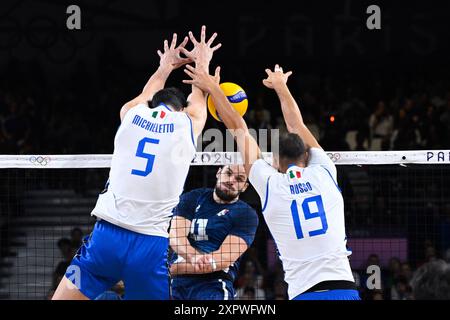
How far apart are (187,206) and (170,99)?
6.68ft

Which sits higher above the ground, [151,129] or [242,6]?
[242,6]

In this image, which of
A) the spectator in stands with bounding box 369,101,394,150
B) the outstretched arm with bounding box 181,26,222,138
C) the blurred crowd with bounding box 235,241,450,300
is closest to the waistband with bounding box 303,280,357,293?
the outstretched arm with bounding box 181,26,222,138

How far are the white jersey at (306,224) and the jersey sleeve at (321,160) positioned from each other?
15 cm

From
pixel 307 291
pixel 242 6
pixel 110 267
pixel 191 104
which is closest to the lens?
pixel 307 291

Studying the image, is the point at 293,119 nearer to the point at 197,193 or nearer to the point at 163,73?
the point at 163,73

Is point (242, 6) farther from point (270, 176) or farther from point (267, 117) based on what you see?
point (270, 176)

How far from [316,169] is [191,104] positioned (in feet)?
5.16

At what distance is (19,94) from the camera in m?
19.0

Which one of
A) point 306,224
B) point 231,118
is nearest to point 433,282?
point 306,224

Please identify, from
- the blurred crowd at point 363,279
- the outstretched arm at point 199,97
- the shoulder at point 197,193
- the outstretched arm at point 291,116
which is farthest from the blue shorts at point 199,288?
the blurred crowd at point 363,279

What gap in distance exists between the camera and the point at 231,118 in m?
7.87

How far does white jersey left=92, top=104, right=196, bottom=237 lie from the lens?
7.76 m

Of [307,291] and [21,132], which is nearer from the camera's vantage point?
[307,291]
